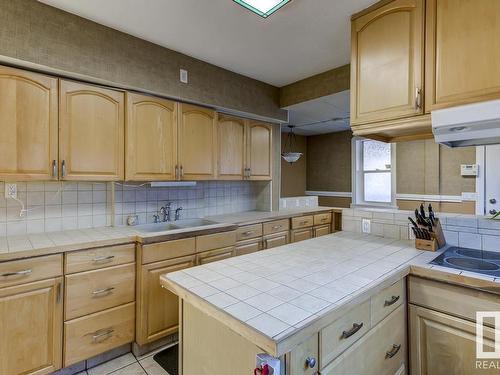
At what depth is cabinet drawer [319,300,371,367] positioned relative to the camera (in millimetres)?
958

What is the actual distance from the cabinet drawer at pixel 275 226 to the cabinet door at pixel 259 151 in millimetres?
610

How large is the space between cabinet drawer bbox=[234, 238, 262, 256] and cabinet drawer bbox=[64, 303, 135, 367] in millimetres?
1093

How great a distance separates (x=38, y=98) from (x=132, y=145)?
27.5 inches

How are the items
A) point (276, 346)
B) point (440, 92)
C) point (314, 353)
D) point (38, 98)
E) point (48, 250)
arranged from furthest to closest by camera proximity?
1. point (38, 98)
2. point (48, 250)
3. point (440, 92)
4. point (314, 353)
5. point (276, 346)

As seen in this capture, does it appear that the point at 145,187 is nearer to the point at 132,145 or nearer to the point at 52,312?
the point at 132,145

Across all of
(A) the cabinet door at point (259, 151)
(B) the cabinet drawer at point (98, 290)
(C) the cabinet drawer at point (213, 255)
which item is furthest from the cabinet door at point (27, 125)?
(A) the cabinet door at point (259, 151)

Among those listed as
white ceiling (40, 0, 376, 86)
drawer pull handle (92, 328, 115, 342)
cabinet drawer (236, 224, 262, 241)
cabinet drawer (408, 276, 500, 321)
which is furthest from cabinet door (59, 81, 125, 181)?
cabinet drawer (408, 276, 500, 321)

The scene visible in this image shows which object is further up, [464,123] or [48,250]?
[464,123]

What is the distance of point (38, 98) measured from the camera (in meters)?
1.91

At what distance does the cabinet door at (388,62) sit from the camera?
63.9 inches

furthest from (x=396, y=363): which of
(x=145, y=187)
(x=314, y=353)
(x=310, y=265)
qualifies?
(x=145, y=187)

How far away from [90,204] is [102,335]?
1.11m

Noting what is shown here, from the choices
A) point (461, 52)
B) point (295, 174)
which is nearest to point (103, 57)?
point (461, 52)

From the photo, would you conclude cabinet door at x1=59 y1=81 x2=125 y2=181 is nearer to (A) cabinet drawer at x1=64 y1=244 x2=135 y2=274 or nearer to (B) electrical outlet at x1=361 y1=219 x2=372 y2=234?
(A) cabinet drawer at x1=64 y1=244 x2=135 y2=274
